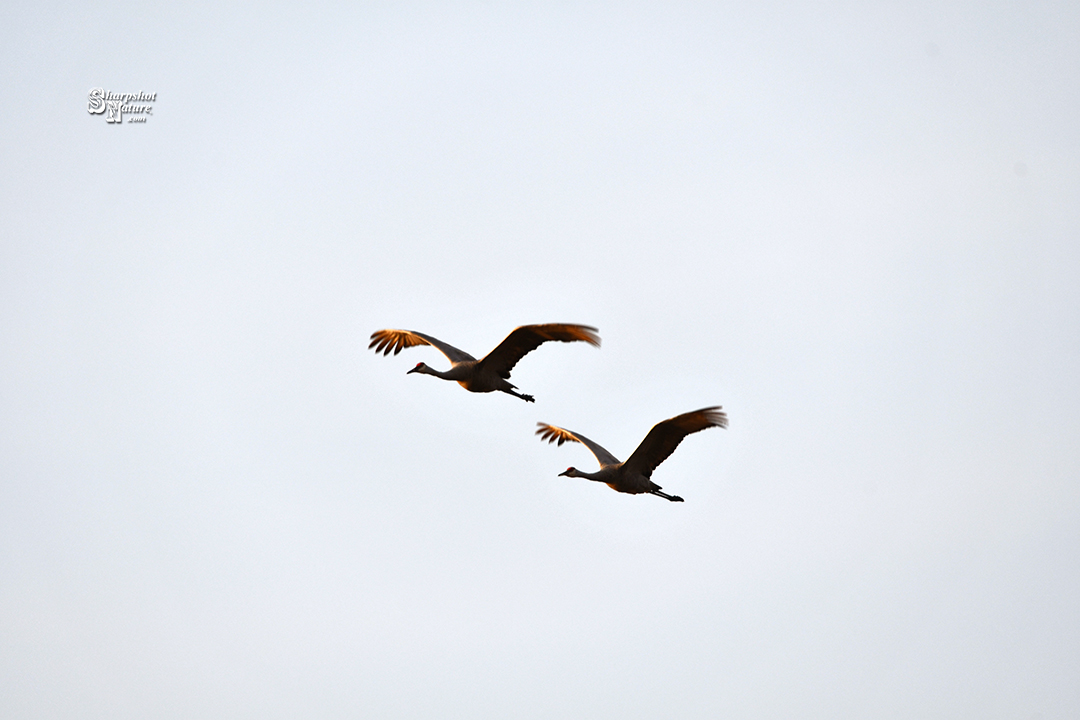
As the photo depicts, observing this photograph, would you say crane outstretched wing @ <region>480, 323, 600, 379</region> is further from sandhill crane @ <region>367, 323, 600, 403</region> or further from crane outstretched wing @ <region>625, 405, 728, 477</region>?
crane outstretched wing @ <region>625, 405, 728, 477</region>

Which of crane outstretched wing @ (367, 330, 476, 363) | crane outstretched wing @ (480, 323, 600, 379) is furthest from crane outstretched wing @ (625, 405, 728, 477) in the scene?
crane outstretched wing @ (367, 330, 476, 363)

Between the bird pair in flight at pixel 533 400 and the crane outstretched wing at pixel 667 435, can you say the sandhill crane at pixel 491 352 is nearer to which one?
the bird pair in flight at pixel 533 400

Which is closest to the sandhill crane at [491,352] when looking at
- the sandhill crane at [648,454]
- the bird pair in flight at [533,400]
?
the bird pair in flight at [533,400]

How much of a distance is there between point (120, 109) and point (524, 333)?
24.2m

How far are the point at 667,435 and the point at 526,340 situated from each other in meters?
A: 3.48

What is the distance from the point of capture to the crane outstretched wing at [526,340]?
24984 mm

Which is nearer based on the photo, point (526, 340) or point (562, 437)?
point (526, 340)

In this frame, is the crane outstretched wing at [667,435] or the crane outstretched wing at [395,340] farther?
the crane outstretched wing at [395,340]

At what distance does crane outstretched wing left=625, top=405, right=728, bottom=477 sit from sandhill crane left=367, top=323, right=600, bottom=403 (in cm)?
276

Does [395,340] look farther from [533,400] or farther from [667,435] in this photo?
[667,435]

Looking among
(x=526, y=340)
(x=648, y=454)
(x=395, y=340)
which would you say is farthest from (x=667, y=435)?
(x=395, y=340)

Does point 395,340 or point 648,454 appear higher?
point 395,340

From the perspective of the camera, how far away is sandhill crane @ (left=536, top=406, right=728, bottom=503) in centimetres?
2603

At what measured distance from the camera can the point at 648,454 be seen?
27984 mm
